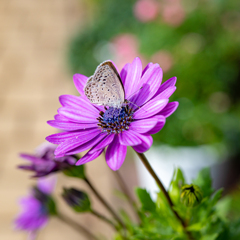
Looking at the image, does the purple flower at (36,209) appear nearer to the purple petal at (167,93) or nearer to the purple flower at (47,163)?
the purple flower at (47,163)

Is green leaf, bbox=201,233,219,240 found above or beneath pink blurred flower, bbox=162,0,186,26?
beneath

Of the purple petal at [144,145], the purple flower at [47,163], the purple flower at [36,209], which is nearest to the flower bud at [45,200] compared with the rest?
the purple flower at [36,209]

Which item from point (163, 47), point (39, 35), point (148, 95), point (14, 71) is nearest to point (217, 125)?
point (163, 47)

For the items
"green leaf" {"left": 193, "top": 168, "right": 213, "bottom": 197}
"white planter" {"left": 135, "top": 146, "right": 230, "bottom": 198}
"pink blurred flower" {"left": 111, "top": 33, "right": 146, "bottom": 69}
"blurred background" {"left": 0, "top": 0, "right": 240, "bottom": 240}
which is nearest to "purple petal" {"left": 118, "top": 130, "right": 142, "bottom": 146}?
"green leaf" {"left": 193, "top": 168, "right": 213, "bottom": 197}

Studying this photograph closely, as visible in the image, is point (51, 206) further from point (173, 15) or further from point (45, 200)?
point (173, 15)

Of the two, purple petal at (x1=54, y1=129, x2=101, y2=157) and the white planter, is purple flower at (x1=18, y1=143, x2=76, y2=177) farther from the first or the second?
the white planter

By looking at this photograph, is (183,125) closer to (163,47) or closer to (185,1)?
(163,47)

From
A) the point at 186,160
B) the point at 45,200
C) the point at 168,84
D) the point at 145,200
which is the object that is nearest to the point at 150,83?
the point at 168,84
